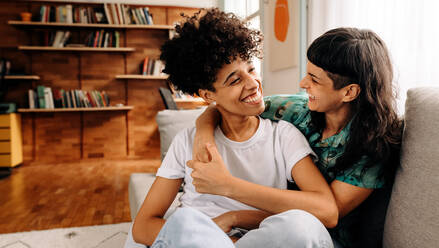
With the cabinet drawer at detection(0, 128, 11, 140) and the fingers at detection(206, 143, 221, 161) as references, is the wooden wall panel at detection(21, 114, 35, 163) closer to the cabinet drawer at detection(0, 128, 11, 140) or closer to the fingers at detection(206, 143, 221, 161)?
the cabinet drawer at detection(0, 128, 11, 140)

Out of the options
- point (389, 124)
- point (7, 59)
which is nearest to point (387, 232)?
point (389, 124)

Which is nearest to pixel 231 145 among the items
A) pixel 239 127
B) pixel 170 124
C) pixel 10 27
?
pixel 239 127

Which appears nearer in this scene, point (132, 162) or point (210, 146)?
point (210, 146)

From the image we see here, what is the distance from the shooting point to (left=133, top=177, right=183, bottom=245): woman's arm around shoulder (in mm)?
960

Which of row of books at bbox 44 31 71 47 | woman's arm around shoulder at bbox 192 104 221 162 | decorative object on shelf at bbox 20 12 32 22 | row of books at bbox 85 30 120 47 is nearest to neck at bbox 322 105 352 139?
woman's arm around shoulder at bbox 192 104 221 162

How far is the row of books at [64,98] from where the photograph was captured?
4.58 meters

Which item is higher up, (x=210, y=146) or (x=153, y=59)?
(x=153, y=59)

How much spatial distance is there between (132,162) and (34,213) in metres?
2.20

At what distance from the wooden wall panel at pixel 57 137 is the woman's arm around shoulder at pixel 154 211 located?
14.1ft

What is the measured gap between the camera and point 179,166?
1.07 m

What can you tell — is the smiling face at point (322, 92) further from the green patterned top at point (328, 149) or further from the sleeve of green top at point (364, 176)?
the sleeve of green top at point (364, 176)

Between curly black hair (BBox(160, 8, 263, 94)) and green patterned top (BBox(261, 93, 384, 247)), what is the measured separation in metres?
0.24

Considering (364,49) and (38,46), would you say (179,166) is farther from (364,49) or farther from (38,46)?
(38,46)

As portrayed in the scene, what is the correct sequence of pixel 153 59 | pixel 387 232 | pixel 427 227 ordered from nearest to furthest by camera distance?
1. pixel 427 227
2. pixel 387 232
3. pixel 153 59
